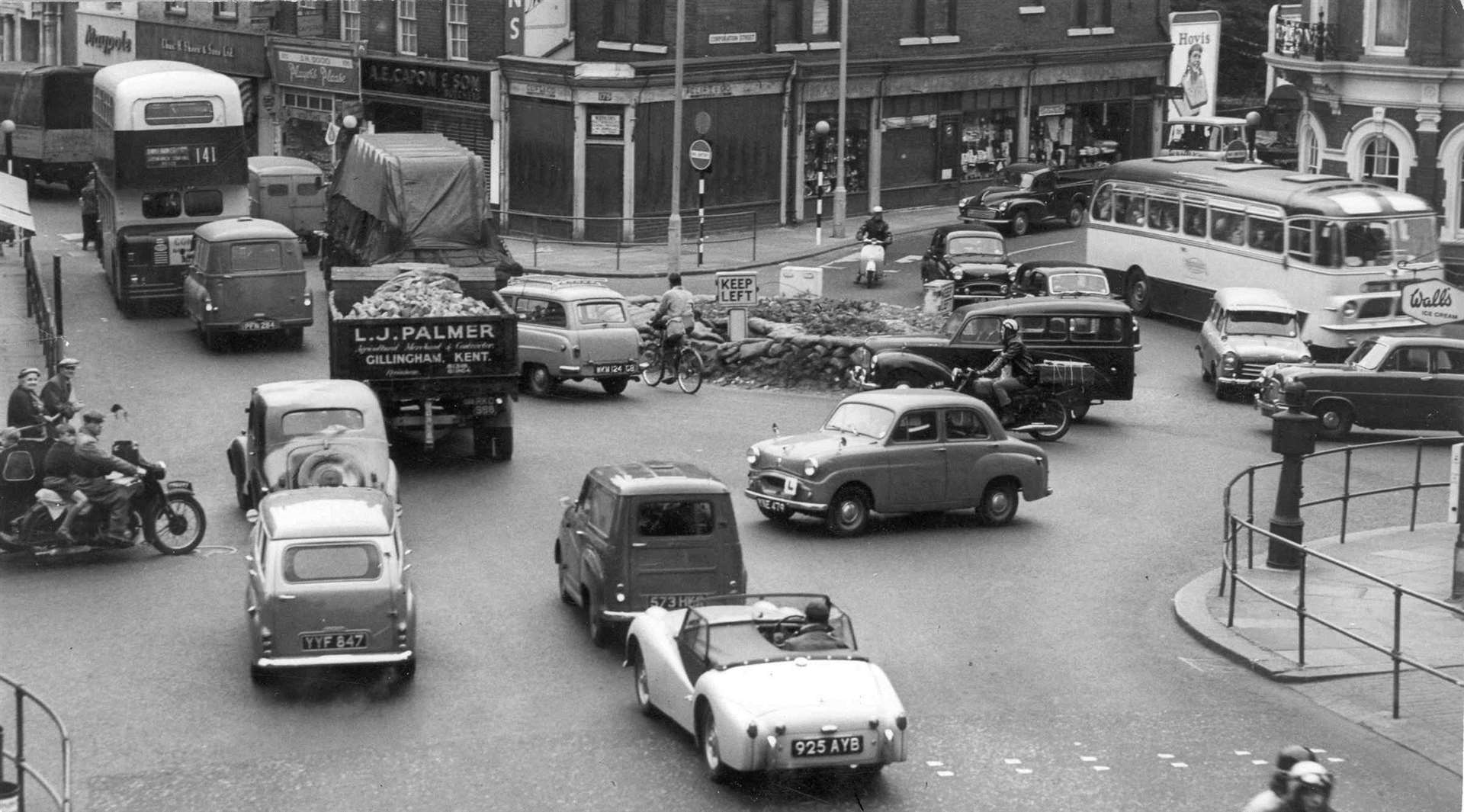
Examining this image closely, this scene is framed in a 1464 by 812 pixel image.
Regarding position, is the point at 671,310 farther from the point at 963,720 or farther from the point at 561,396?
the point at 963,720

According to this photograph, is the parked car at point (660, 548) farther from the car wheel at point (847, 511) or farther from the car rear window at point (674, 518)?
the car wheel at point (847, 511)

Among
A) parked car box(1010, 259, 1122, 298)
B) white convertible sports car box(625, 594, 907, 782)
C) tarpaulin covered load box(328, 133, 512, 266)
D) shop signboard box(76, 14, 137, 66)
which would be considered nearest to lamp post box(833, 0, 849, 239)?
parked car box(1010, 259, 1122, 298)


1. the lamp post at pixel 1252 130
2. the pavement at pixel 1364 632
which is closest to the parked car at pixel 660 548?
the pavement at pixel 1364 632

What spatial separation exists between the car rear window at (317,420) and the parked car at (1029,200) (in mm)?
30309

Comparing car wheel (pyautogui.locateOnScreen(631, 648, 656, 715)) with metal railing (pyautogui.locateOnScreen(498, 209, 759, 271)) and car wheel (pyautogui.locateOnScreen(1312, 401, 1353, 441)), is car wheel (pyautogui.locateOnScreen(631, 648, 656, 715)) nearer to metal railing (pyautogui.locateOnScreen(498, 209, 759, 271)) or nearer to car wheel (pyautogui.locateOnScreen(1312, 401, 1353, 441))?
car wheel (pyautogui.locateOnScreen(1312, 401, 1353, 441))

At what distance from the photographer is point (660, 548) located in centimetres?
1894

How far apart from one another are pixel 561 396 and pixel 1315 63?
23.3 m

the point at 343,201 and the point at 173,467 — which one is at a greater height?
the point at 343,201

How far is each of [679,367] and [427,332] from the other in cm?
755

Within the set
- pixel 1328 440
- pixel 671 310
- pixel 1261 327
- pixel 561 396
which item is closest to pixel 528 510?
pixel 561 396

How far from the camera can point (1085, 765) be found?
632 inches

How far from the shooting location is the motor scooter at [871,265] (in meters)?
45.3

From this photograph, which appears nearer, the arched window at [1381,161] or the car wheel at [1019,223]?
the arched window at [1381,161]

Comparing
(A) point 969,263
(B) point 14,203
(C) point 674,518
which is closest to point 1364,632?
(C) point 674,518
